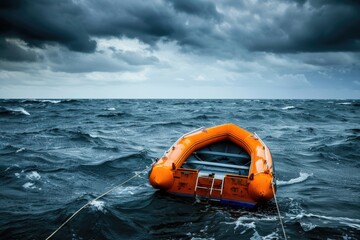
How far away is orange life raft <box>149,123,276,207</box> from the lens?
5.59m

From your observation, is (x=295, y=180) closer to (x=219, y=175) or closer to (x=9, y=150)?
(x=219, y=175)

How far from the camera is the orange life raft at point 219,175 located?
559cm

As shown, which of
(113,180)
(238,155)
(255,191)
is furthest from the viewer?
(113,180)

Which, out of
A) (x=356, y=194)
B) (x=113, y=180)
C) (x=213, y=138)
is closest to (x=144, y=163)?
(x=113, y=180)

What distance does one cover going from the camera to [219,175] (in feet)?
19.7

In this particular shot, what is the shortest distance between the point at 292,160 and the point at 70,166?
8.22 meters

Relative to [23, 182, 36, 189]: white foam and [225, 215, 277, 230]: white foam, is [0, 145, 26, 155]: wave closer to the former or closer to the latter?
[23, 182, 36, 189]: white foam

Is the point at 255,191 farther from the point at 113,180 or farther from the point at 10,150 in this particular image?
the point at 10,150

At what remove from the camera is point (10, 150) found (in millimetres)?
11469

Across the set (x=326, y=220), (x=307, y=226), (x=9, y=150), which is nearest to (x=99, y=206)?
(x=307, y=226)

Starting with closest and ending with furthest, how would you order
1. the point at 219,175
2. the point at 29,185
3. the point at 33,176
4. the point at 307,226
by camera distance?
the point at 307,226, the point at 219,175, the point at 29,185, the point at 33,176

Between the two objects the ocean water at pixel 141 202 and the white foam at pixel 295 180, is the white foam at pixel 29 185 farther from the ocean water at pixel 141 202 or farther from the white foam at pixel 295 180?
the white foam at pixel 295 180

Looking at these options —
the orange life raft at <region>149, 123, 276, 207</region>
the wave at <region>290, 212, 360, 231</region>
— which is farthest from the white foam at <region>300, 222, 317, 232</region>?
the orange life raft at <region>149, 123, 276, 207</region>

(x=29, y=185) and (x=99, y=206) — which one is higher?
(x=99, y=206)
